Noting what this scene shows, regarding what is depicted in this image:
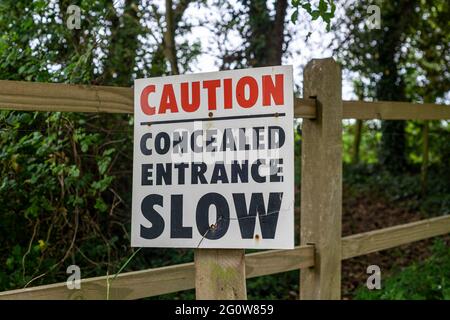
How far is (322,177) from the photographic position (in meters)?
3.34

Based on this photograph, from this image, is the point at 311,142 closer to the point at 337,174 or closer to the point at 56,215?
the point at 337,174

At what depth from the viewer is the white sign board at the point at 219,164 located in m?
2.16

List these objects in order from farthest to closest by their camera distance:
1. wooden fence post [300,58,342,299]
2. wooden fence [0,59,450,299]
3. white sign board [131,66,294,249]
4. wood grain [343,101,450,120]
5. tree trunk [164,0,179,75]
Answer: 1. tree trunk [164,0,179,75]
2. wood grain [343,101,450,120]
3. wooden fence post [300,58,342,299]
4. wooden fence [0,59,450,299]
5. white sign board [131,66,294,249]

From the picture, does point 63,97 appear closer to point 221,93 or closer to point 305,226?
point 221,93

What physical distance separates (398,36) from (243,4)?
471 centimetres

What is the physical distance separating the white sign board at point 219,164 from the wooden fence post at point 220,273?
0.07 meters

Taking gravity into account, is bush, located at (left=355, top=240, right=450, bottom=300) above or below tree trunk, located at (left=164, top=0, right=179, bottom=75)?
below

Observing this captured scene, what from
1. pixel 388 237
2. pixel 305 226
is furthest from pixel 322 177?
pixel 388 237

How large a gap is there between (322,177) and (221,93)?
50.7 inches

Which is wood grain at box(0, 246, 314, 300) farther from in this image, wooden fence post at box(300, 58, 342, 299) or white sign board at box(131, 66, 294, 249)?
white sign board at box(131, 66, 294, 249)

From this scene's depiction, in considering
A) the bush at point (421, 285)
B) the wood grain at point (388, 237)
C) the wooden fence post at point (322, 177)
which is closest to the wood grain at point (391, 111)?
the wooden fence post at point (322, 177)

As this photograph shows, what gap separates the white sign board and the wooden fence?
0.13 meters

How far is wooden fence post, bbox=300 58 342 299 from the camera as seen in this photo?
3299 mm

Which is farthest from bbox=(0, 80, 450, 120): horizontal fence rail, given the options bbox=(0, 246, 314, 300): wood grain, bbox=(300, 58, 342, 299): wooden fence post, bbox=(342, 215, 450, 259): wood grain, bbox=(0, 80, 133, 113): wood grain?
bbox=(342, 215, 450, 259): wood grain
